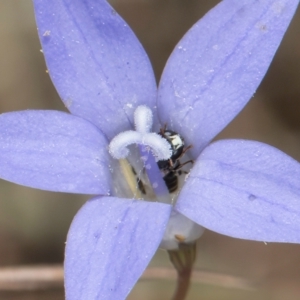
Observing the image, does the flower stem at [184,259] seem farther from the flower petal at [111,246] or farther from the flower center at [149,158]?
the flower petal at [111,246]

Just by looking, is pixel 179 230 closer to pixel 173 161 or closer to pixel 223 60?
pixel 173 161

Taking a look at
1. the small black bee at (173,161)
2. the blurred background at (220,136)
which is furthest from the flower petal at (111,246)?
the blurred background at (220,136)

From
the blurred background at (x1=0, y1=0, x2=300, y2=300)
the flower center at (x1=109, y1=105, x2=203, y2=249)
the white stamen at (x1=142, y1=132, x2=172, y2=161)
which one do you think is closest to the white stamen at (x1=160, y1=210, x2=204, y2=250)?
the flower center at (x1=109, y1=105, x2=203, y2=249)

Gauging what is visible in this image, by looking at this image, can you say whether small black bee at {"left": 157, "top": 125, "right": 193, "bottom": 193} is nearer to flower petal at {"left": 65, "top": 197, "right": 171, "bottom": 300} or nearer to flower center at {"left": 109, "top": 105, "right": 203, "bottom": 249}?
flower center at {"left": 109, "top": 105, "right": 203, "bottom": 249}

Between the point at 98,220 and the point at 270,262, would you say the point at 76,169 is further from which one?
the point at 270,262

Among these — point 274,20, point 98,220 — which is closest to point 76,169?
point 98,220
